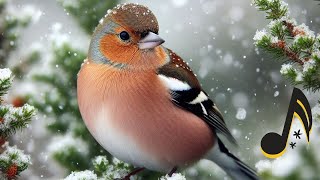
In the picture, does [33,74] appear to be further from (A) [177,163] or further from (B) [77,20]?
(A) [177,163]

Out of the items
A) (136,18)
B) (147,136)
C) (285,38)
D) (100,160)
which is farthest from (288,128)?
(100,160)

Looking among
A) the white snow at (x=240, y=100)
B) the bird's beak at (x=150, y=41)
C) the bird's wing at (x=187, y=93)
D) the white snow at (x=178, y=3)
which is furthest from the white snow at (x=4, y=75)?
the white snow at (x=178, y=3)

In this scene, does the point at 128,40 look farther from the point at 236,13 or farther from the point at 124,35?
the point at 236,13

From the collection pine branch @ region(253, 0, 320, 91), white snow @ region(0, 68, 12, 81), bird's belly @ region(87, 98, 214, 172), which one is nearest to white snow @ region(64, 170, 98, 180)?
bird's belly @ region(87, 98, 214, 172)

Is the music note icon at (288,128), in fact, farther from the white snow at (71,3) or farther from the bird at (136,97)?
the white snow at (71,3)

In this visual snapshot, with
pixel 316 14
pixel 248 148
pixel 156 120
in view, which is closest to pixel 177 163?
pixel 156 120
